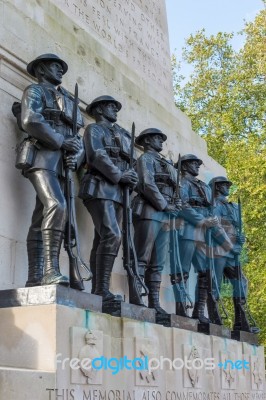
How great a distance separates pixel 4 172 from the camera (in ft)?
25.1

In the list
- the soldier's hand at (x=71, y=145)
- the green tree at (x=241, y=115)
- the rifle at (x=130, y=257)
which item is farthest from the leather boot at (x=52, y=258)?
the green tree at (x=241, y=115)

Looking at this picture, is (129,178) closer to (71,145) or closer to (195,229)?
(71,145)

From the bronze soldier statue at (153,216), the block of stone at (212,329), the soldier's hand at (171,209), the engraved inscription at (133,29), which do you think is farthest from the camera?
the engraved inscription at (133,29)

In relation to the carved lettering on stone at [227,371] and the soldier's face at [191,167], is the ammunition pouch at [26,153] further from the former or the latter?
the carved lettering on stone at [227,371]

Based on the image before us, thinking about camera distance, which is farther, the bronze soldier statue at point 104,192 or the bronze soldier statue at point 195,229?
the bronze soldier statue at point 195,229

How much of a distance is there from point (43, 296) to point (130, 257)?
6.80ft

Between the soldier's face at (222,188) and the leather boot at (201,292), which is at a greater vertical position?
the soldier's face at (222,188)

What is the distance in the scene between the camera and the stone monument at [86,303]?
646 centimetres

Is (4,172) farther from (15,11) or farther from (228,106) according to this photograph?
(228,106)

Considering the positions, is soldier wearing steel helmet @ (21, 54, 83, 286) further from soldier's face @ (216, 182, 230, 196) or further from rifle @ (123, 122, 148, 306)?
soldier's face @ (216, 182, 230, 196)

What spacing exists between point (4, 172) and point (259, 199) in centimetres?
1625

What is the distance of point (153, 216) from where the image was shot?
30.6 ft

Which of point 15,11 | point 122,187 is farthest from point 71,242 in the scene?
point 15,11

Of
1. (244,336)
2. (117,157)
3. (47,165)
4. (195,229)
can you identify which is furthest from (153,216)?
(244,336)
